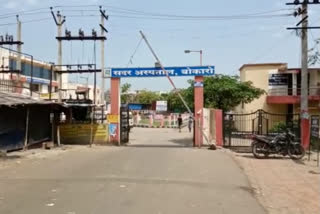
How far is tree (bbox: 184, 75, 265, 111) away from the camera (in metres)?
33.4

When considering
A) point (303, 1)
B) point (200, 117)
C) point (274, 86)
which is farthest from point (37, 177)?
point (274, 86)

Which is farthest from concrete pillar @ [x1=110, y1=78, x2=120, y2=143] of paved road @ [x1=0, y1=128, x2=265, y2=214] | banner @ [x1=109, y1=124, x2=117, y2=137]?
paved road @ [x1=0, y1=128, x2=265, y2=214]

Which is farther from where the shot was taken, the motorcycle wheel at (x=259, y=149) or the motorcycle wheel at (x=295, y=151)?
the motorcycle wheel at (x=259, y=149)

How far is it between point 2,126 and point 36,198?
11.7 meters

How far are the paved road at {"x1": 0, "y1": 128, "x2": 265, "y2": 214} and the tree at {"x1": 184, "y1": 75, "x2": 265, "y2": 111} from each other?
55.7 ft

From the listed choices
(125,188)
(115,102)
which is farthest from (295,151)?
(115,102)

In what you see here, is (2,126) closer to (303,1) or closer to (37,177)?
(37,177)

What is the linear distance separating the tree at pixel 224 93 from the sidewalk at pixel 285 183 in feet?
45.9

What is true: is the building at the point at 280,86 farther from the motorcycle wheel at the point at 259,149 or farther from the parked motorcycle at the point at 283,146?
the motorcycle wheel at the point at 259,149

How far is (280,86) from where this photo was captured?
43.0 metres

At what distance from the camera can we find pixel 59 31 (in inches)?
1526

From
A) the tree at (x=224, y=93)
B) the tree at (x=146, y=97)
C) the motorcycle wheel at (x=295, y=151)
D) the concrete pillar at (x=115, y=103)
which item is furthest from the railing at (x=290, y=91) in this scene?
the tree at (x=146, y=97)

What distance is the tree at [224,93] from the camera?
3344 cm

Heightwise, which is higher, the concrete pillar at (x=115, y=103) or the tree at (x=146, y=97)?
the tree at (x=146, y=97)
